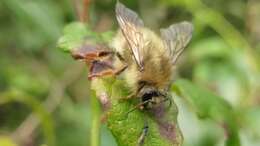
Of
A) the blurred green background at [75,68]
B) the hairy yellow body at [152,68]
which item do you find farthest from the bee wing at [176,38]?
the blurred green background at [75,68]

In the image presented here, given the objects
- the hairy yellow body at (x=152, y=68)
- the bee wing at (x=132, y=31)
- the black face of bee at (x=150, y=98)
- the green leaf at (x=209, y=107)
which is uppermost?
the bee wing at (x=132, y=31)

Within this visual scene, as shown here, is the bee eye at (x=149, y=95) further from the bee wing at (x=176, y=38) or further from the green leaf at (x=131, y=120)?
the bee wing at (x=176, y=38)

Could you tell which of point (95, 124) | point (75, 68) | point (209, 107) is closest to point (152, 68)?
point (95, 124)

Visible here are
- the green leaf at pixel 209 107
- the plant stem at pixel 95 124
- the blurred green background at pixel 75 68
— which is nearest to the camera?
the plant stem at pixel 95 124

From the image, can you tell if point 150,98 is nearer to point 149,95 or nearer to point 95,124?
point 149,95

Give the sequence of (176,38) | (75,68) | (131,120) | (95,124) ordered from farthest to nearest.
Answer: (75,68)
(176,38)
(95,124)
(131,120)

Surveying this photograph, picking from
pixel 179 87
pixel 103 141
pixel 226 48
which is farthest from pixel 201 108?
pixel 226 48

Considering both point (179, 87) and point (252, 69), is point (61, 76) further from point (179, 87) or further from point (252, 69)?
point (179, 87)
